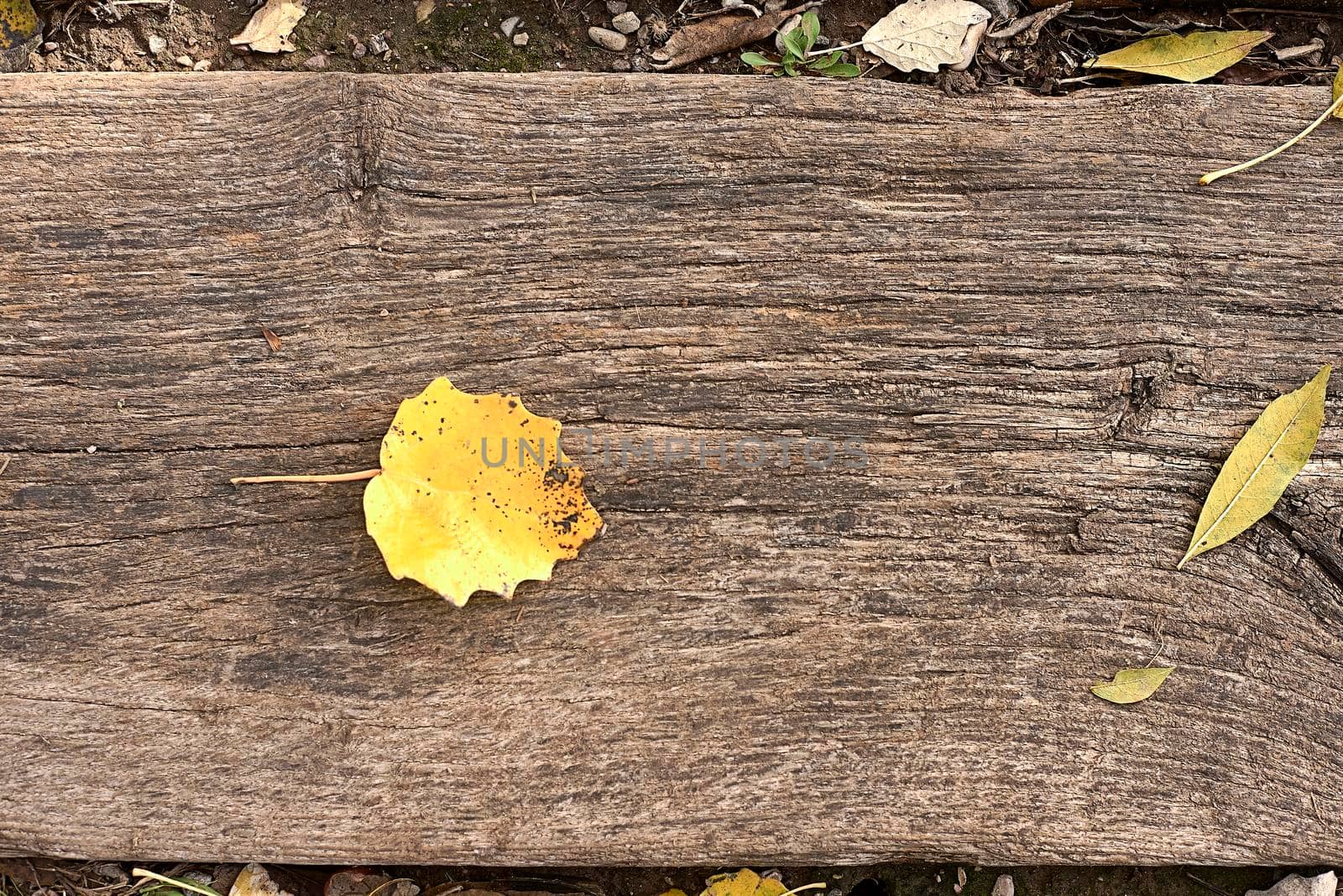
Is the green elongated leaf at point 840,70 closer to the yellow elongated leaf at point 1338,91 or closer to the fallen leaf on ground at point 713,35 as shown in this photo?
the fallen leaf on ground at point 713,35

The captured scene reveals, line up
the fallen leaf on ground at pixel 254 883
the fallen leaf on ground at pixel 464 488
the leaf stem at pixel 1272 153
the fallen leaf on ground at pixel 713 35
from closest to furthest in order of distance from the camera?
the fallen leaf on ground at pixel 464 488 → the leaf stem at pixel 1272 153 → the fallen leaf on ground at pixel 254 883 → the fallen leaf on ground at pixel 713 35

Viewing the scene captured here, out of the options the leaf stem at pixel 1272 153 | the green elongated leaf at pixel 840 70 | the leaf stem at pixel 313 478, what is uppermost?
the green elongated leaf at pixel 840 70

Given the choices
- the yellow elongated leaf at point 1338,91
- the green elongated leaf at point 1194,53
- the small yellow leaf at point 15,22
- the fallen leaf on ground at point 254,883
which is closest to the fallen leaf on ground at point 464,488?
the fallen leaf on ground at point 254,883

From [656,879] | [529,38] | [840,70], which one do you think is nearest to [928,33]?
[840,70]

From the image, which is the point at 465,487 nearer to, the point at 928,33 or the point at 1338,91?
the point at 928,33

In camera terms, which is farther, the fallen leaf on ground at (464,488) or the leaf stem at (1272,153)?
the leaf stem at (1272,153)

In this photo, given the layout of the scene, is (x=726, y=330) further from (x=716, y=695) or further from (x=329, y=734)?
(x=329, y=734)

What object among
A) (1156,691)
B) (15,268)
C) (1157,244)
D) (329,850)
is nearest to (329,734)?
(329,850)

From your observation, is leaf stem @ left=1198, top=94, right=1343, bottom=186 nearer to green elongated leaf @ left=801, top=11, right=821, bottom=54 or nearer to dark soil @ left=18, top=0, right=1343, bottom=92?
dark soil @ left=18, top=0, right=1343, bottom=92
